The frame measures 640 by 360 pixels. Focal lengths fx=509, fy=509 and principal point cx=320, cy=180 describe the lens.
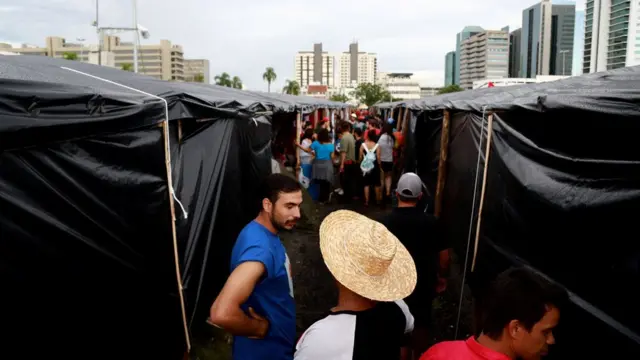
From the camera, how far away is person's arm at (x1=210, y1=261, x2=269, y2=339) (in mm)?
2260

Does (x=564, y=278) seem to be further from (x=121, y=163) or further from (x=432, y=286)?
(x=121, y=163)

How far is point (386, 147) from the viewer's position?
10062 mm

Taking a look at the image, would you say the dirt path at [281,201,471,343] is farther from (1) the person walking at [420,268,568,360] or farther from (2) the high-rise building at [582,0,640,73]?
(2) the high-rise building at [582,0,640,73]

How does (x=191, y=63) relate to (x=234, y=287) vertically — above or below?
above

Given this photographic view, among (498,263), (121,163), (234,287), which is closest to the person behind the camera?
(234,287)

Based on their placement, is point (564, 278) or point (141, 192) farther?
point (141, 192)

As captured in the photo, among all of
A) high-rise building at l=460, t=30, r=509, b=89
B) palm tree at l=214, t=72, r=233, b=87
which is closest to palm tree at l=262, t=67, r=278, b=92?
palm tree at l=214, t=72, r=233, b=87

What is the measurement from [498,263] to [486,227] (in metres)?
0.51

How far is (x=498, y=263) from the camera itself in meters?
3.72

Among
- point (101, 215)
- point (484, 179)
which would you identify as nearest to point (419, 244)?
point (484, 179)

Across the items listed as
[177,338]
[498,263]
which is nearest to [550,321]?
[498,263]

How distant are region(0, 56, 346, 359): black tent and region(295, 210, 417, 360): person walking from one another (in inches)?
48.6

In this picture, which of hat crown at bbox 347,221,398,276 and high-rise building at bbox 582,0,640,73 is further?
high-rise building at bbox 582,0,640,73

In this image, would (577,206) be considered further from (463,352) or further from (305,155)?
(305,155)
